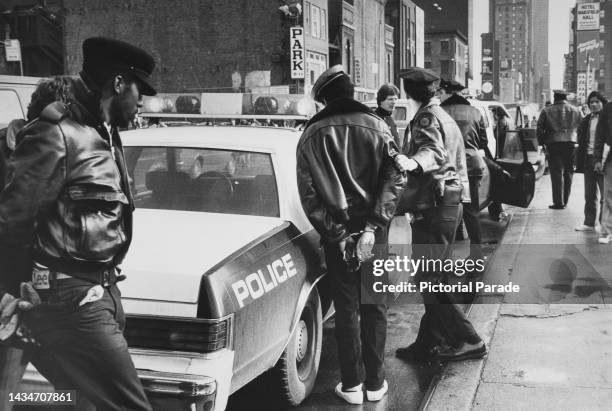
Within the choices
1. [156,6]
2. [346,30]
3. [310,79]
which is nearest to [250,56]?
[310,79]

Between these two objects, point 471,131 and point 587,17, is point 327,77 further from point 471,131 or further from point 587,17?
point 587,17

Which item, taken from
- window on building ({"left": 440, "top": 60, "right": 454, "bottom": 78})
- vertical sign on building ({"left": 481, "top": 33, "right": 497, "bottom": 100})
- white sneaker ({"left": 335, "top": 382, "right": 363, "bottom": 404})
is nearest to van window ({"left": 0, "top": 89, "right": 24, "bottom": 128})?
white sneaker ({"left": 335, "top": 382, "right": 363, "bottom": 404})

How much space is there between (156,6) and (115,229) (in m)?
36.6

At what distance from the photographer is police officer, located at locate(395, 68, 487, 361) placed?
5.29 meters

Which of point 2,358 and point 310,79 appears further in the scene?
point 310,79

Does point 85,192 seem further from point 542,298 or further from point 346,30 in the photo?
point 346,30

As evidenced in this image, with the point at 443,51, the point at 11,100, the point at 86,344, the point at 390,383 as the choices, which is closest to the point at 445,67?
the point at 443,51

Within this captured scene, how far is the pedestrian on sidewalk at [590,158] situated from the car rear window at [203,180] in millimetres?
6145

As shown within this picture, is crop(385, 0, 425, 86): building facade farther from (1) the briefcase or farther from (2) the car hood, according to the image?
(2) the car hood

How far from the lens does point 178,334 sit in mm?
3598

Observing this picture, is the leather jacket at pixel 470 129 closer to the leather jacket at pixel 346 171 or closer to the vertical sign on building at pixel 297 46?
the leather jacket at pixel 346 171

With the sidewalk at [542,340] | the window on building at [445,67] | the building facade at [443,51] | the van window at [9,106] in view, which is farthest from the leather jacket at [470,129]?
→ the building facade at [443,51]

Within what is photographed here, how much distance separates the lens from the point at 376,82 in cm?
5181

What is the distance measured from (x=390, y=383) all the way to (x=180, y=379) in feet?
6.47
